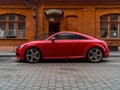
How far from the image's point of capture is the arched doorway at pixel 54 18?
24.7 meters

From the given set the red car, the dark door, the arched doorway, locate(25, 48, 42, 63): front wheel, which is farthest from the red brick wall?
locate(25, 48, 42, 63): front wheel

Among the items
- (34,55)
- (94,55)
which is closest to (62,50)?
(34,55)

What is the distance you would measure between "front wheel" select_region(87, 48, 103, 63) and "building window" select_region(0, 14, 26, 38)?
36.9 ft

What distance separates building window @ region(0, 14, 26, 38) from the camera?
2545cm

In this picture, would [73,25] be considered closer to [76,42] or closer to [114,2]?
[114,2]

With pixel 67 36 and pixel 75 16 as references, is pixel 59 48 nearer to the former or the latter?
pixel 67 36

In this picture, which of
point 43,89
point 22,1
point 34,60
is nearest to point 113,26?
point 22,1

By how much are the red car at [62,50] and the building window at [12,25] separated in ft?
33.7

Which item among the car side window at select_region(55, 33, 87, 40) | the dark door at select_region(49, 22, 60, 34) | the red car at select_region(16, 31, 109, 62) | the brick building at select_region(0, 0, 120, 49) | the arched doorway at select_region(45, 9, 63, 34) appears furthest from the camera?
the dark door at select_region(49, 22, 60, 34)

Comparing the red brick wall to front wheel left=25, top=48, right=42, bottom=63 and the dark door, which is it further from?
front wheel left=25, top=48, right=42, bottom=63

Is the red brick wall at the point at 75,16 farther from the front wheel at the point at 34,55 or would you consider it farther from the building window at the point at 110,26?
the front wheel at the point at 34,55

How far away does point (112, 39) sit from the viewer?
25266mm

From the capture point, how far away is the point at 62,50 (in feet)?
50.3

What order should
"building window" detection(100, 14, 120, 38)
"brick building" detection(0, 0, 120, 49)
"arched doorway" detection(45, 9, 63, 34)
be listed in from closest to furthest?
"arched doorway" detection(45, 9, 63, 34) < "brick building" detection(0, 0, 120, 49) < "building window" detection(100, 14, 120, 38)
